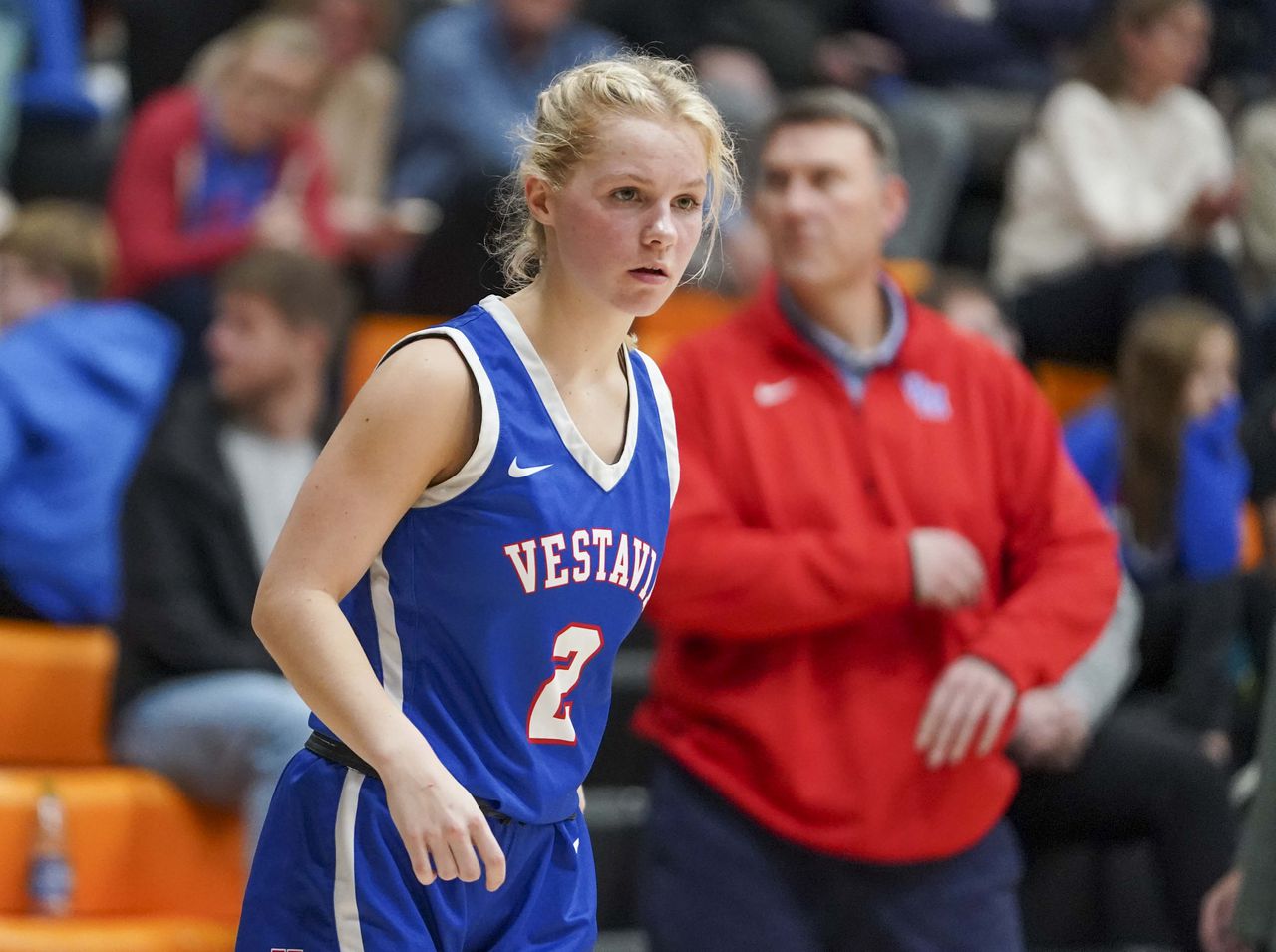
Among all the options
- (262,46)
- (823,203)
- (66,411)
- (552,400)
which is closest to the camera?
(552,400)

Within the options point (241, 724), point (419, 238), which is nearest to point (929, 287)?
point (419, 238)

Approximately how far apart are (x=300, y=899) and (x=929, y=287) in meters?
3.61

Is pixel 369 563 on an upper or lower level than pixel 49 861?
upper

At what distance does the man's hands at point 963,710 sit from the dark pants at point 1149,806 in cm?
105

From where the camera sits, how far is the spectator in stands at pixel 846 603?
3.10 meters

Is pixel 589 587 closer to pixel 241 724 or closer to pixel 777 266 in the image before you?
pixel 777 266

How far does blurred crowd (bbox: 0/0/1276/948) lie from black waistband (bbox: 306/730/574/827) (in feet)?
5.55

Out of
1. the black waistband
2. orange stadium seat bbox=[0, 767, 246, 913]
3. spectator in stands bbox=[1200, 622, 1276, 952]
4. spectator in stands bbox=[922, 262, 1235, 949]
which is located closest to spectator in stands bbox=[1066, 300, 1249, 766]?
spectator in stands bbox=[922, 262, 1235, 949]

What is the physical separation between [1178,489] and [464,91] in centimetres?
266

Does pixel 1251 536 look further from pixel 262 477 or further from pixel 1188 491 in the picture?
pixel 262 477

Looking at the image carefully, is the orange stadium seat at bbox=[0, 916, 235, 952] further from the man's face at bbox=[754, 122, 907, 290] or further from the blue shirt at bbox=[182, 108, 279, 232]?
the blue shirt at bbox=[182, 108, 279, 232]

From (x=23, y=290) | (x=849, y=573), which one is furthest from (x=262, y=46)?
(x=849, y=573)

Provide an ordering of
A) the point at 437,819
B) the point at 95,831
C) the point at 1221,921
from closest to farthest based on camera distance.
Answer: the point at 437,819
the point at 1221,921
the point at 95,831

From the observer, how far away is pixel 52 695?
450cm
